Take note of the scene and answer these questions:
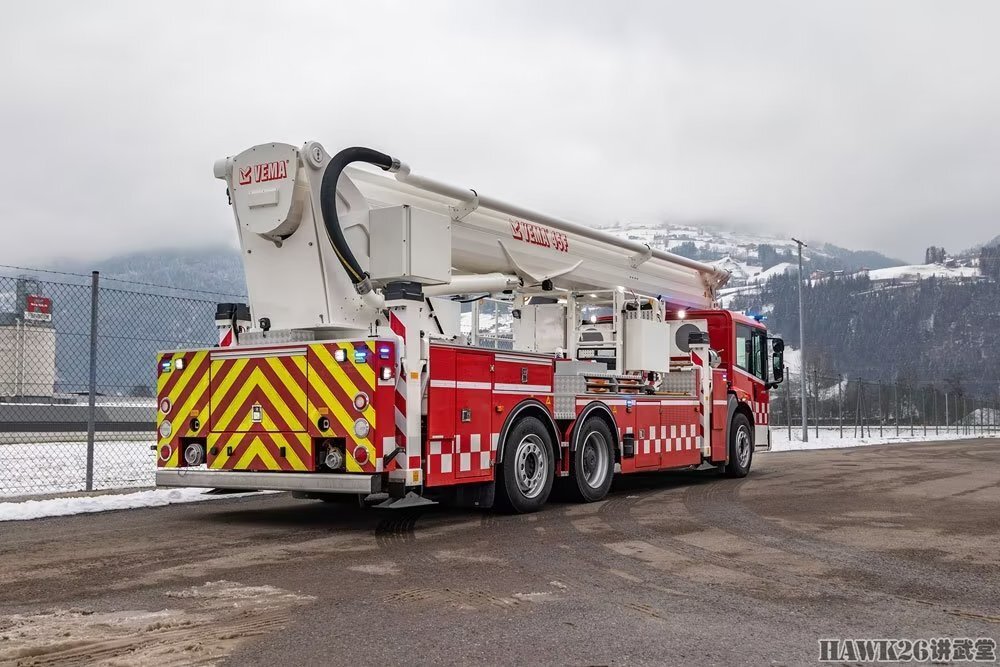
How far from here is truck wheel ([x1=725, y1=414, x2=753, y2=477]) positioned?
50.3 ft

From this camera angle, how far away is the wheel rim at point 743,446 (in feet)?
50.7

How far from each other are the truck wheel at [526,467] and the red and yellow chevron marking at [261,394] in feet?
7.54

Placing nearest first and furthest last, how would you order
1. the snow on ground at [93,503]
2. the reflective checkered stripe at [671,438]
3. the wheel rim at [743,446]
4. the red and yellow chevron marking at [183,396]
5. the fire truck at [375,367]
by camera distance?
the fire truck at [375,367] → the snow on ground at [93,503] → the red and yellow chevron marking at [183,396] → the reflective checkered stripe at [671,438] → the wheel rim at [743,446]

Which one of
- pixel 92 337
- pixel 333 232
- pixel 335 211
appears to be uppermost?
pixel 335 211

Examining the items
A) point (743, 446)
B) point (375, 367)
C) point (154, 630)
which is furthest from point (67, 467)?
point (154, 630)

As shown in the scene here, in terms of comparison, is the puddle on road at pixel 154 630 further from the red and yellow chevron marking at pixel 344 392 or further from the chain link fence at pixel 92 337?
the chain link fence at pixel 92 337

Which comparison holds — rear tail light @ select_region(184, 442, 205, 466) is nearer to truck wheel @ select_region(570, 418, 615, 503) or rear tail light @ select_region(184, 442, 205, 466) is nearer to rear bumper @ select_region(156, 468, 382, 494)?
rear bumper @ select_region(156, 468, 382, 494)

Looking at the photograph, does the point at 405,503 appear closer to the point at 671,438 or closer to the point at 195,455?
the point at 195,455

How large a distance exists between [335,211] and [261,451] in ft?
7.65

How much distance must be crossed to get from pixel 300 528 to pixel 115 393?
5.25 meters

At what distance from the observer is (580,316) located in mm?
13430

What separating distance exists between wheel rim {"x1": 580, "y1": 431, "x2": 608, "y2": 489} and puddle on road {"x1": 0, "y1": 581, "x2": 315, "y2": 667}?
6.09 m

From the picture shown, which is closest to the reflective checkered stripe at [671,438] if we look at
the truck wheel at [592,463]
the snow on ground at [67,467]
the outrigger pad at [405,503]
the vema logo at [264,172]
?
the truck wheel at [592,463]

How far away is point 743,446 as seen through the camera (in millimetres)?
15781
